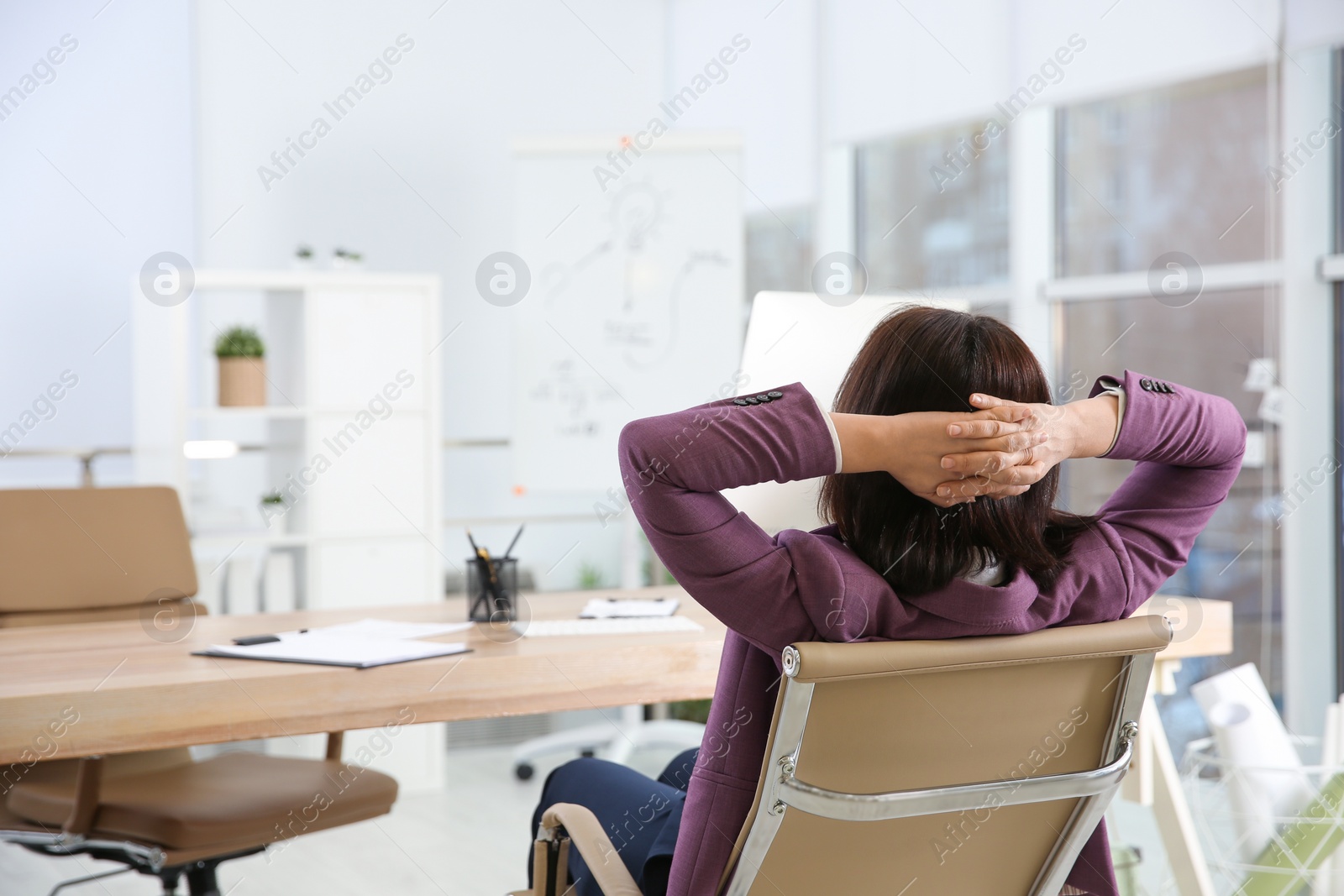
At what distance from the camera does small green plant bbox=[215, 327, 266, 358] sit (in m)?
3.40

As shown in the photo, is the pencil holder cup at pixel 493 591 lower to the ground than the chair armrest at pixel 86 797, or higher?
higher

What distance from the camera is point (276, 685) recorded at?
1.36 metres

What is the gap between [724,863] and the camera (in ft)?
3.28

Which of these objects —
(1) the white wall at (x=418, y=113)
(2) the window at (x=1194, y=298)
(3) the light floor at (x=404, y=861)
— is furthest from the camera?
(1) the white wall at (x=418, y=113)

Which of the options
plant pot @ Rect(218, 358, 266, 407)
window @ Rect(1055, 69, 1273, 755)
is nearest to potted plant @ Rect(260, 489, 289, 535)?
plant pot @ Rect(218, 358, 266, 407)

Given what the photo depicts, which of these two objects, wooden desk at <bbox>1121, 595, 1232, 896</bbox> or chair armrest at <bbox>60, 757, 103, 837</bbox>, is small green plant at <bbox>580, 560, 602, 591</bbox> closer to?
wooden desk at <bbox>1121, 595, 1232, 896</bbox>

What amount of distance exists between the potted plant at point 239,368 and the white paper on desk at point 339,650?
6.52 feet

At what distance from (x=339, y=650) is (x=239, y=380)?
7.02 feet

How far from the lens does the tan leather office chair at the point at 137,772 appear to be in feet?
5.35

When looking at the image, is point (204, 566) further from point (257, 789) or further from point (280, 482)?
point (257, 789)

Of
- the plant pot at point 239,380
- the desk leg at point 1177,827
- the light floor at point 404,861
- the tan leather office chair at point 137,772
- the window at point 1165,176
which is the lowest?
the light floor at point 404,861

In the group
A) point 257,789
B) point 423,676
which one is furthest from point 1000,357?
point 257,789

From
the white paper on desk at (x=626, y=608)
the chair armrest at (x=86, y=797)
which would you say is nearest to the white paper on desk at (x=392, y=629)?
the white paper on desk at (x=626, y=608)

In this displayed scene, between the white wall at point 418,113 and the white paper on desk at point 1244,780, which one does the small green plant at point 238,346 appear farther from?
the white paper on desk at point 1244,780
